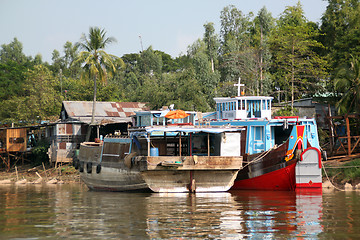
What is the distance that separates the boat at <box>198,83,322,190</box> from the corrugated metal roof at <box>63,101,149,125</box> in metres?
17.7

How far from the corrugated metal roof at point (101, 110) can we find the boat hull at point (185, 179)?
22.3 m

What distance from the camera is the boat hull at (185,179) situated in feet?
75.0

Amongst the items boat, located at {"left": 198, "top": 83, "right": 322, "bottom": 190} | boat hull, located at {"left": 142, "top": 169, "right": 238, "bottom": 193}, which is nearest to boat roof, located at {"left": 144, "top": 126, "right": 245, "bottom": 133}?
boat, located at {"left": 198, "top": 83, "right": 322, "bottom": 190}

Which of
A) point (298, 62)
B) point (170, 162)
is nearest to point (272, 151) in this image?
point (170, 162)

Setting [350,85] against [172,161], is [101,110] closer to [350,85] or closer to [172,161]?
[350,85]

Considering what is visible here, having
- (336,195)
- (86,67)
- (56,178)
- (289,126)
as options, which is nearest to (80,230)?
(336,195)

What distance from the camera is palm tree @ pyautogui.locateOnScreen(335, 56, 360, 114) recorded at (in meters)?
35.4

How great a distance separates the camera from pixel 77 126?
143 feet

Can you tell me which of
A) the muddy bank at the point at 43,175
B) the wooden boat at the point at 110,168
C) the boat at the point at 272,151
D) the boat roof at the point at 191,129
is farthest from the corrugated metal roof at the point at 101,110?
the boat roof at the point at 191,129

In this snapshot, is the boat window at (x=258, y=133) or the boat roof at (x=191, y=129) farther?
the boat window at (x=258, y=133)

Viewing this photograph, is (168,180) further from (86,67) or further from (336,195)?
(86,67)

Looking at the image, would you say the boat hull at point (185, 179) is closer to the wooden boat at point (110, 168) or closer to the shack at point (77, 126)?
the wooden boat at point (110, 168)

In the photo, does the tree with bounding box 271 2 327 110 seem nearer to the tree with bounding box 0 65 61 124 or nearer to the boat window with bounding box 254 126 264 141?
the boat window with bounding box 254 126 264 141

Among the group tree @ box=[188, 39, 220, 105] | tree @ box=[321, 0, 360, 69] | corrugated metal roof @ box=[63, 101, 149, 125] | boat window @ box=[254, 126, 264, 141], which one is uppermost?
tree @ box=[321, 0, 360, 69]
